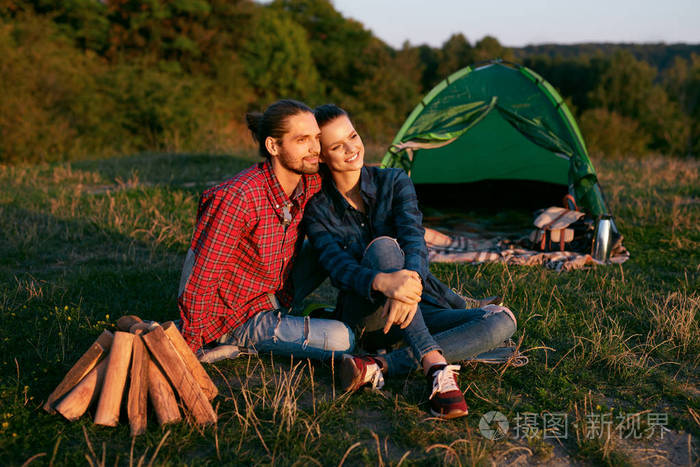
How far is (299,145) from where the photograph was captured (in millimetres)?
3031

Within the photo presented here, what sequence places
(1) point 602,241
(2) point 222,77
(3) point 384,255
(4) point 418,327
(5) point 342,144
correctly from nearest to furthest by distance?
(4) point 418,327, (3) point 384,255, (5) point 342,144, (1) point 602,241, (2) point 222,77

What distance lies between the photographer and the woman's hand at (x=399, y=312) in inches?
106

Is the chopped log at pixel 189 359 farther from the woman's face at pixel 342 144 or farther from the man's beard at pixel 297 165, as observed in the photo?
the woman's face at pixel 342 144

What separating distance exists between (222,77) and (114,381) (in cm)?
2456

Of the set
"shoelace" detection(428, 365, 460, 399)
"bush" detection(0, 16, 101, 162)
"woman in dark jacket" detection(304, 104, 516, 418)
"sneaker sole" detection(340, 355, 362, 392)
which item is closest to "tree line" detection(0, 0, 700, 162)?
"bush" detection(0, 16, 101, 162)

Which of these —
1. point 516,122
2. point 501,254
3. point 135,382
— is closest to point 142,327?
point 135,382

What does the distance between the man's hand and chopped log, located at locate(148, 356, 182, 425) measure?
1110 millimetres

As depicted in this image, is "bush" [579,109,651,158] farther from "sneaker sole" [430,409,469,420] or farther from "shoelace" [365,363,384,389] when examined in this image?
"sneaker sole" [430,409,469,420]

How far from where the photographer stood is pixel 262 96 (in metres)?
29.7

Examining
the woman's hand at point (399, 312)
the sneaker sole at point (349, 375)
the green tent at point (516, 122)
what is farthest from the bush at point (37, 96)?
the woman's hand at point (399, 312)

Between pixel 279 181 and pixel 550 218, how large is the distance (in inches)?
137

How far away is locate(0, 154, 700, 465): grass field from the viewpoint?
2.32 metres

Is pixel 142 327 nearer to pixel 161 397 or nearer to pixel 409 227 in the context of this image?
pixel 161 397

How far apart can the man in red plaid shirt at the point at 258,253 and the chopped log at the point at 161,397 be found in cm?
48
